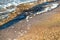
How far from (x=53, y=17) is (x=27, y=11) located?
4.95ft

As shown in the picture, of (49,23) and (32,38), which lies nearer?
(32,38)

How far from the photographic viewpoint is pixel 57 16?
7.75 meters

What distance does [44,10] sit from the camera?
8.87 metres

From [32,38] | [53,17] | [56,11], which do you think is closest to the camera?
[32,38]

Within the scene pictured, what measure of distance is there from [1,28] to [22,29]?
753 millimetres

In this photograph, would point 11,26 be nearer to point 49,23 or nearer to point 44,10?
point 49,23

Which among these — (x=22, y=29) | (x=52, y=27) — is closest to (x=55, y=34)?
(x=52, y=27)

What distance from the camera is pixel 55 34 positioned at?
247 inches

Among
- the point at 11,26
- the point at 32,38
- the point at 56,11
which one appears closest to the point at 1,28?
the point at 11,26

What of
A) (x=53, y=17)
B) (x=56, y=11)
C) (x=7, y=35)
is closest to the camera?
(x=7, y=35)

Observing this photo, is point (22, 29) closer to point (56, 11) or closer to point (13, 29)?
point (13, 29)

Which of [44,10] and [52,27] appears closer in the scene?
[52,27]

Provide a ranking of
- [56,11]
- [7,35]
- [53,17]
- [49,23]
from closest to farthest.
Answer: [7,35]
[49,23]
[53,17]
[56,11]

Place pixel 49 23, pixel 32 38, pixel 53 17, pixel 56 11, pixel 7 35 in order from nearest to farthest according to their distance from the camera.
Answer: pixel 32 38, pixel 7 35, pixel 49 23, pixel 53 17, pixel 56 11
